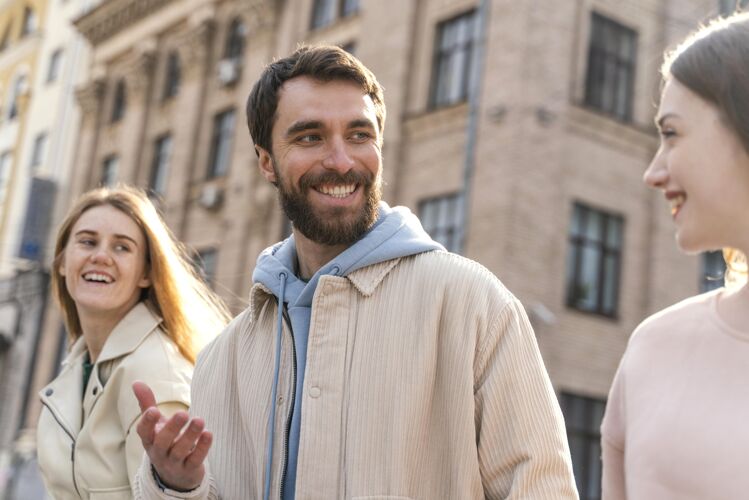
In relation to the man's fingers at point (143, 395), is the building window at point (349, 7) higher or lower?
higher

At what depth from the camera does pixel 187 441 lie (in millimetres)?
2994

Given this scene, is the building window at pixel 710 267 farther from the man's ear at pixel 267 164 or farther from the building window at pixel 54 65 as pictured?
the building window at pixel 54 65

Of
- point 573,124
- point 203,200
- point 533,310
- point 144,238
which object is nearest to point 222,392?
point 144,238

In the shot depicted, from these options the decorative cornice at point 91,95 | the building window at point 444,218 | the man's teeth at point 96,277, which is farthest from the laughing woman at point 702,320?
the decorative cornice at point 91,95

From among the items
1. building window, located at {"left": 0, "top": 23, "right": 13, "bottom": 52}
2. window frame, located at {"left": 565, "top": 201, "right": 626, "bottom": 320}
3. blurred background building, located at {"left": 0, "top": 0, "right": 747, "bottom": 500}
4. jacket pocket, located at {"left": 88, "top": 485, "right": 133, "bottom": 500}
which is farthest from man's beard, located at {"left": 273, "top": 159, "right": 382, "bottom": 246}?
building window, located at {"left": 0, "top": 23, "right": 13, "bottom": 52}

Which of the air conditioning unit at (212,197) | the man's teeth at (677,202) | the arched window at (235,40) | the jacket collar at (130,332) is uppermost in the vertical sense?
the arched window at (235,40)

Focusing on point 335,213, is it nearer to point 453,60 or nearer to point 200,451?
point 200,451

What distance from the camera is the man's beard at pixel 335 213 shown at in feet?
10.9

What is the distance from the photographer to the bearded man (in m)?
3.05

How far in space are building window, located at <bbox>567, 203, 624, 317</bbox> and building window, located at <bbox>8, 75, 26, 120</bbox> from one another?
2305 centimetres

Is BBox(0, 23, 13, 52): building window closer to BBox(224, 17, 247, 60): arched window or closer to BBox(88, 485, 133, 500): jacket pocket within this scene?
BBox(224, 17, 247, 60): arched window

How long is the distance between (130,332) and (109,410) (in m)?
0.37

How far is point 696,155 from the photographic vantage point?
2352 mm

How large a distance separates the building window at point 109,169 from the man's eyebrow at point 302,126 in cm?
2614
